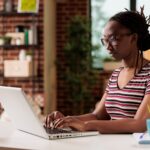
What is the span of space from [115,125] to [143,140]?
27cm

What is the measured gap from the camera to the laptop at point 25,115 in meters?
1.65

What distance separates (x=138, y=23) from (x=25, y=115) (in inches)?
32.5

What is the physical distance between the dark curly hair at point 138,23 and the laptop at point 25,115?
2.03ft

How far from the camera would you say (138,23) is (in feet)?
7.02

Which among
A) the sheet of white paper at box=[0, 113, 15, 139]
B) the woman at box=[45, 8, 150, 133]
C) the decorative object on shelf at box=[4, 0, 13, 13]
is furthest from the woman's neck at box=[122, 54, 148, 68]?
the decorative object on shelf at box=[4, 0, 13, 13]

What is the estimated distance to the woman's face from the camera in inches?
81.0

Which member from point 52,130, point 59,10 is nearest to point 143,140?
point 52,130

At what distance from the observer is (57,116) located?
207 cm

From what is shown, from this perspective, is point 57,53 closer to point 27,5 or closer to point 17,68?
point 17,68

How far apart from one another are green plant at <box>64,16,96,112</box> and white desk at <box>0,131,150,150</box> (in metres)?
4.23

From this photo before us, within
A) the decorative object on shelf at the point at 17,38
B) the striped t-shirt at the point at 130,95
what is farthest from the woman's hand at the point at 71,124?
the decorative object on shelf at the point at 17,38

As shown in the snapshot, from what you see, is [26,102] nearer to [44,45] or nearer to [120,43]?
[120,43]

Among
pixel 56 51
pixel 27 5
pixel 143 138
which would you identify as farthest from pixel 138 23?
pixel 56 51

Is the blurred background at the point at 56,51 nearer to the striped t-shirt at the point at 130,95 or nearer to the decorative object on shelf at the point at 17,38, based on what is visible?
the decorative object on shelf at the point at 17,38
